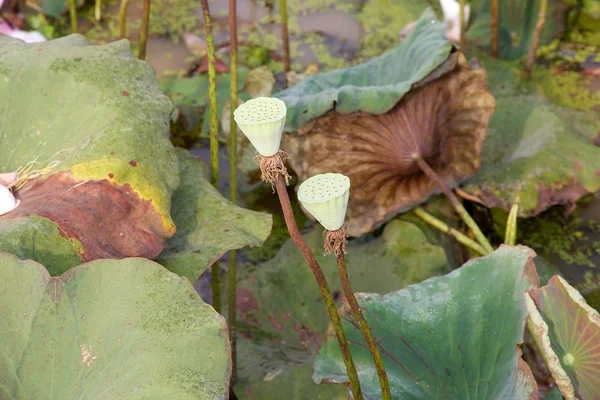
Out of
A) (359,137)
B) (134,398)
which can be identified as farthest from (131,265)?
(359,137)

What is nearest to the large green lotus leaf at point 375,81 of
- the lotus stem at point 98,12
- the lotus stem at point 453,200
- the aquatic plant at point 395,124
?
the aquatic plant at point 395,124

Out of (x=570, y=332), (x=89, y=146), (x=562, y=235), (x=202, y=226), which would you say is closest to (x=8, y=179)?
(x=89, y=146)

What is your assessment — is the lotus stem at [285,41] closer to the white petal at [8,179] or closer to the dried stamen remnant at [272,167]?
the white petal at [8,179]

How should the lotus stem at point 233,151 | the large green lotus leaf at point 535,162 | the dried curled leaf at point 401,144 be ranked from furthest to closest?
1. the large green lotus leaf at point 535,162
2. the dried curled leaf at point 401,144
3. the lotus stem at point 233,151

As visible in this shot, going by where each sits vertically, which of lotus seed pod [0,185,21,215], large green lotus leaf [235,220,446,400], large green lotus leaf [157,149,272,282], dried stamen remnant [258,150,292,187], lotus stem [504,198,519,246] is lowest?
large green lotus leaf [235,220,446,400]

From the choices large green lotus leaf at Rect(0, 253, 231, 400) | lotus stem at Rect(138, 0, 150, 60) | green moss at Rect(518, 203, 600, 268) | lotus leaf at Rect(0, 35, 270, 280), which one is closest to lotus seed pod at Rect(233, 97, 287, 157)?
large green lotus leaf at Rect(0, 253, 231, 400)

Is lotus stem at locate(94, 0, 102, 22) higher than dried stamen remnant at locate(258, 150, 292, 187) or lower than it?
lower

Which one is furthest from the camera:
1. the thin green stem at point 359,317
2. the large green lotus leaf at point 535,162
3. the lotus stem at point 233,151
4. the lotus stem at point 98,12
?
the lotus stem at point 98,12

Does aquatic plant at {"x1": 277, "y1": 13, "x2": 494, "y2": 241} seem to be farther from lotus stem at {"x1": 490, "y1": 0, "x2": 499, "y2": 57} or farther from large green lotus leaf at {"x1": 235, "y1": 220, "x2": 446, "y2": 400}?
lotus stem at {"x1": 490, "y1": 0, "x2": 499, "y2": 57}
